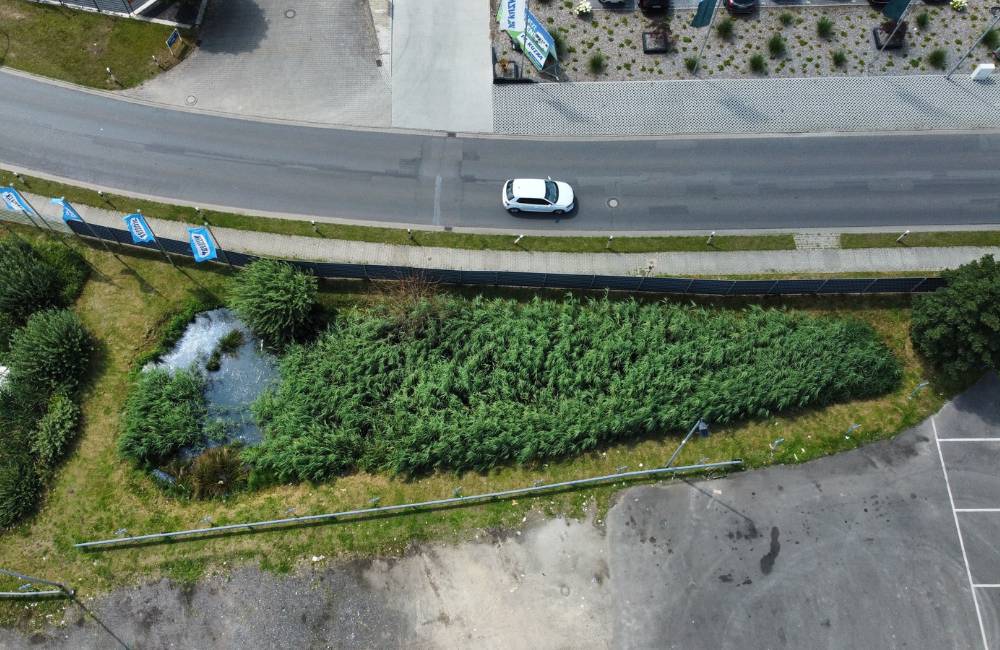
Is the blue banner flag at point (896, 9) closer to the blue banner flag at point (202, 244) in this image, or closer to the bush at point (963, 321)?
the bush at point (963, 321)

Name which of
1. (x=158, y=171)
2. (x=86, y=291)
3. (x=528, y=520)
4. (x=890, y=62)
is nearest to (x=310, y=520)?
(x=528, y=520)

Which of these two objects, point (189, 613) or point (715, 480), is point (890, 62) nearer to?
point (715, 480)

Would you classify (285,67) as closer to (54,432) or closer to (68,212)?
(68,212)

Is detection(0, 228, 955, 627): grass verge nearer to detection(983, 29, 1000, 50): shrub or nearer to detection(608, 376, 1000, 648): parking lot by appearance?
detection(608, 376, 1000, 648): parking lot

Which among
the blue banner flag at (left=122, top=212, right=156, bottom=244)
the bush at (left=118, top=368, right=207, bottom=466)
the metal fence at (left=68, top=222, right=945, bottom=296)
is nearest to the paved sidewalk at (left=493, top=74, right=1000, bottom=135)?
the metal fence at (left=68, top=222, right=945, bottom=296)

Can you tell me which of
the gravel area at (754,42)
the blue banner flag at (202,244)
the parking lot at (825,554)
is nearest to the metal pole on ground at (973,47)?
the gravel area at (754,42)

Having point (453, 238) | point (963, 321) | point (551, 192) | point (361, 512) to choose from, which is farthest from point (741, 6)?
point (361, 512)
